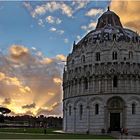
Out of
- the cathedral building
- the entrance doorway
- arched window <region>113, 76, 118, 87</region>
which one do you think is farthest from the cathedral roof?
the entrance doorway

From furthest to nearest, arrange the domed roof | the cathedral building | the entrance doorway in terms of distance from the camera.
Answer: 1. the domed roof
2. the entrance doorway
3. the cathedral building

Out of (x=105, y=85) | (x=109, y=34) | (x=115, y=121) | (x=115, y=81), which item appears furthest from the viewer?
(x=109, y=34)

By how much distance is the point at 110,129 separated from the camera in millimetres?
84062

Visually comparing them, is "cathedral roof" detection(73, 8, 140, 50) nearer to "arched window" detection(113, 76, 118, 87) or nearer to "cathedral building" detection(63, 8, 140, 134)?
"cathedral building" detection(63, 8, 140, 134)

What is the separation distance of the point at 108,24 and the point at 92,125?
99.5 ft

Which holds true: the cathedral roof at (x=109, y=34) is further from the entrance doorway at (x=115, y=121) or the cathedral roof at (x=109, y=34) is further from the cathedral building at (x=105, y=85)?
the entrance doorway at (x=115, y=121)

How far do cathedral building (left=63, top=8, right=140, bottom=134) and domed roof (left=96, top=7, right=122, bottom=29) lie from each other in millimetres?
10890

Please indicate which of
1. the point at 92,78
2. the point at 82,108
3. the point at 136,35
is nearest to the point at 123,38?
the point at 136,35

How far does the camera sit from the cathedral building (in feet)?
278

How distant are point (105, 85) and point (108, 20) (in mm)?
26032

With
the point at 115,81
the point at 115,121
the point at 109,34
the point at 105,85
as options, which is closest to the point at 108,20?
the point at 109,34

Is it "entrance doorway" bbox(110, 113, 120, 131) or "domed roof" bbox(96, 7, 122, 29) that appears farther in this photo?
"domed roof" bbox(96, 7, 122, 29)

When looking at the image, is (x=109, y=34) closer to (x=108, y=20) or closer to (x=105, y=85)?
(x=108, y=20)

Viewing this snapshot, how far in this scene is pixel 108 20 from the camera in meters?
105
